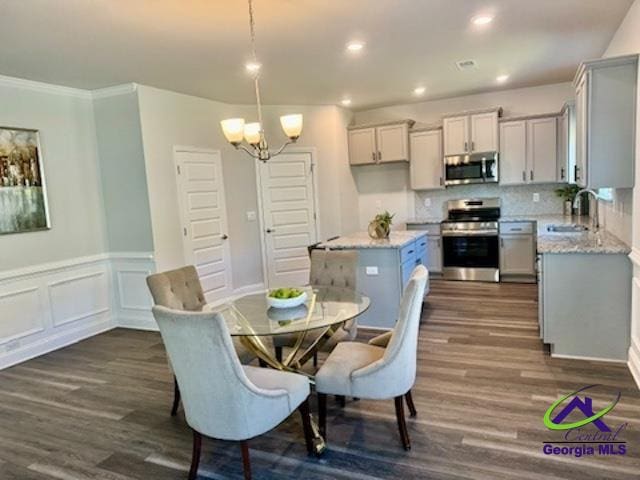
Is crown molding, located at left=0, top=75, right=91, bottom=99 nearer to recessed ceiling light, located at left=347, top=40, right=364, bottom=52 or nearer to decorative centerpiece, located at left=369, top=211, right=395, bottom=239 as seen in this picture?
recessed ceiling light, located at left=347, top=40, right=364, bottom=52

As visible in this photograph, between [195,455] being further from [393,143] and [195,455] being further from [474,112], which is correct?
[474,112]

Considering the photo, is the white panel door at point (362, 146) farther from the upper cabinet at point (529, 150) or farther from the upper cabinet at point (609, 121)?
the upper cabinet at point (609, 121)

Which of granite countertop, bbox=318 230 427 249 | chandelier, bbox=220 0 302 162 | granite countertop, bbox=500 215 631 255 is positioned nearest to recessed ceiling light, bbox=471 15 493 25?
chandelier, bbox=220 0 302 162

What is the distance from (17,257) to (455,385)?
13.3 ft

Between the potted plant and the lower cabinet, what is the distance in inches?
27.7

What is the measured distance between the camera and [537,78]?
18.2 ft

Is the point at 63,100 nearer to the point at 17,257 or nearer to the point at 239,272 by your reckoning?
the point at 17,257

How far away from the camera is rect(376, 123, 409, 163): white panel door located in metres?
6.50

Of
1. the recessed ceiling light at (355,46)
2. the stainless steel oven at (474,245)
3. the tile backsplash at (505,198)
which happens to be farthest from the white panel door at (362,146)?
the recessed ceiling light at (355,46)

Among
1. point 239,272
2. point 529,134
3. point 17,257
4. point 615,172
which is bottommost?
point 239,272

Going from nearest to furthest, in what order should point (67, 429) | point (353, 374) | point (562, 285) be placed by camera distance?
point (353, 374), point (67, 429), point (562, 285)

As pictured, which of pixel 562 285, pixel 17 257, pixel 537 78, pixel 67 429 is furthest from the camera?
pixel 537 78

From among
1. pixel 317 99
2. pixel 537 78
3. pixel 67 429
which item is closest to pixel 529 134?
pixel 537 78

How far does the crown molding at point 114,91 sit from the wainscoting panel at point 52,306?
5.75 ft
